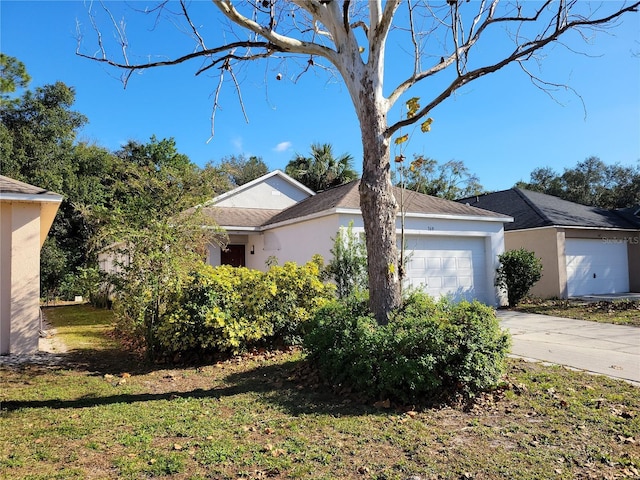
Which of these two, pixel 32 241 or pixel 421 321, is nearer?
pixel 421 321

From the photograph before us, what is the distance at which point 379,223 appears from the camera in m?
6.09

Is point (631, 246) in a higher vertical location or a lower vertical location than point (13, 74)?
lower

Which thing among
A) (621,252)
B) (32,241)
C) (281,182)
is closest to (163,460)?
(32,241)

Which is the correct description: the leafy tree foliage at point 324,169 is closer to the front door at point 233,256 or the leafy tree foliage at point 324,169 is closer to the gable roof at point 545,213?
the gable roof at point 545,213

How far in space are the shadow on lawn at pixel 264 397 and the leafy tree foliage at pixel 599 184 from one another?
34251mm

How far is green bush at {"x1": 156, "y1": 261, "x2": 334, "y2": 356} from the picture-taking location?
24.6 feet

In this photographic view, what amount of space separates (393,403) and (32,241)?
785 centimetres

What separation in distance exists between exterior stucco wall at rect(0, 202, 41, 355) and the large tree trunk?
6905 millimetres

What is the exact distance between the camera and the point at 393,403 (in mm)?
4980

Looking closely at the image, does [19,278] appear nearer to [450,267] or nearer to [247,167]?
[450,267]

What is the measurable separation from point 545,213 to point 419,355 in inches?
604

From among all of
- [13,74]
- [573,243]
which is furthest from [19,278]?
[573,243]

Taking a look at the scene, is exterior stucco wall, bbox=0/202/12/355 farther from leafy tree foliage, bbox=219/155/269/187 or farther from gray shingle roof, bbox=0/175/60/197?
leafy tree foliage, bbox=219/155/269/187

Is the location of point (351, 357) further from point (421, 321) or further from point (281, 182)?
point (281, 182)
